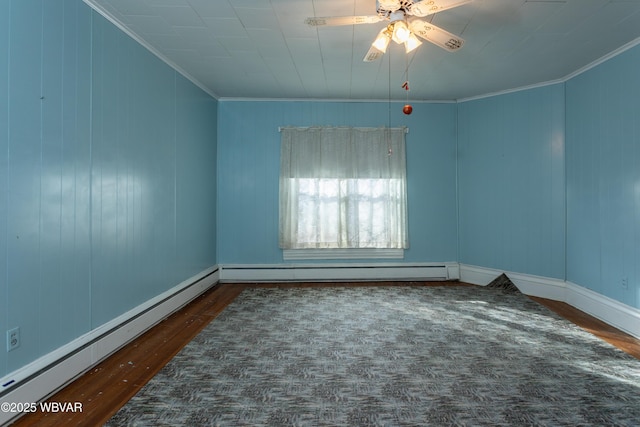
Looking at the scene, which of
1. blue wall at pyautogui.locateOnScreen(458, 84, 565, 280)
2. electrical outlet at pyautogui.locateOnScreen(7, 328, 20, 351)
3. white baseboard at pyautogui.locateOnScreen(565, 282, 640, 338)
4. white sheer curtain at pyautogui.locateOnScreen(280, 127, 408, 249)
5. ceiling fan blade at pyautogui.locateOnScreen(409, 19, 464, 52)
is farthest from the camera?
white sheer curtain at pyautogui.locateOnScreen(280, 127, 408, 249)

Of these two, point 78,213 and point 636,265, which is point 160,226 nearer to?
point 78,213

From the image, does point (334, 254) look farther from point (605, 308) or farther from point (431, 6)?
point (431, 6)

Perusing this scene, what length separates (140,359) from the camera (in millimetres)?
2764

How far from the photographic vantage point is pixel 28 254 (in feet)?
6.87

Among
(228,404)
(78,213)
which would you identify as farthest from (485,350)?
(78,213)

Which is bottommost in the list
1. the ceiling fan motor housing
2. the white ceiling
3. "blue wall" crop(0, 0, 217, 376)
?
"blue wall" crop(0, 0, 217, 376)

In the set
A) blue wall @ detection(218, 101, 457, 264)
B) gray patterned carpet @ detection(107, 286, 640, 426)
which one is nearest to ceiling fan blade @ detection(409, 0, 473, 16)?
gray patterned carpet @ detection(107, 286, 640, 426)

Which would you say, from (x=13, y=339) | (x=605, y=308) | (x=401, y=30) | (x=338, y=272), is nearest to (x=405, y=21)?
(x=401, y=30)

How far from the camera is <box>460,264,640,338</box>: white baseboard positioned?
337 centimetres

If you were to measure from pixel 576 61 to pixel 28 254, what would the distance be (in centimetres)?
495

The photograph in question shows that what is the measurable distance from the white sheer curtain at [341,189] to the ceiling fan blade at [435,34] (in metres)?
2.74

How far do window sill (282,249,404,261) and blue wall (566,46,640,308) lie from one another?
7.57 ft

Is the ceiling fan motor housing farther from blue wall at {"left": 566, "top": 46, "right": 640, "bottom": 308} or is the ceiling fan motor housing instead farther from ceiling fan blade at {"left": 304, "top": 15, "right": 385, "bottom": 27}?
blue wall at {"left": 566, "top": 46, "right": 640, "bottom": 308}

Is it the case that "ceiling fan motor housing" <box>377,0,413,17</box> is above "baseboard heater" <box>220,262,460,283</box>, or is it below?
above
